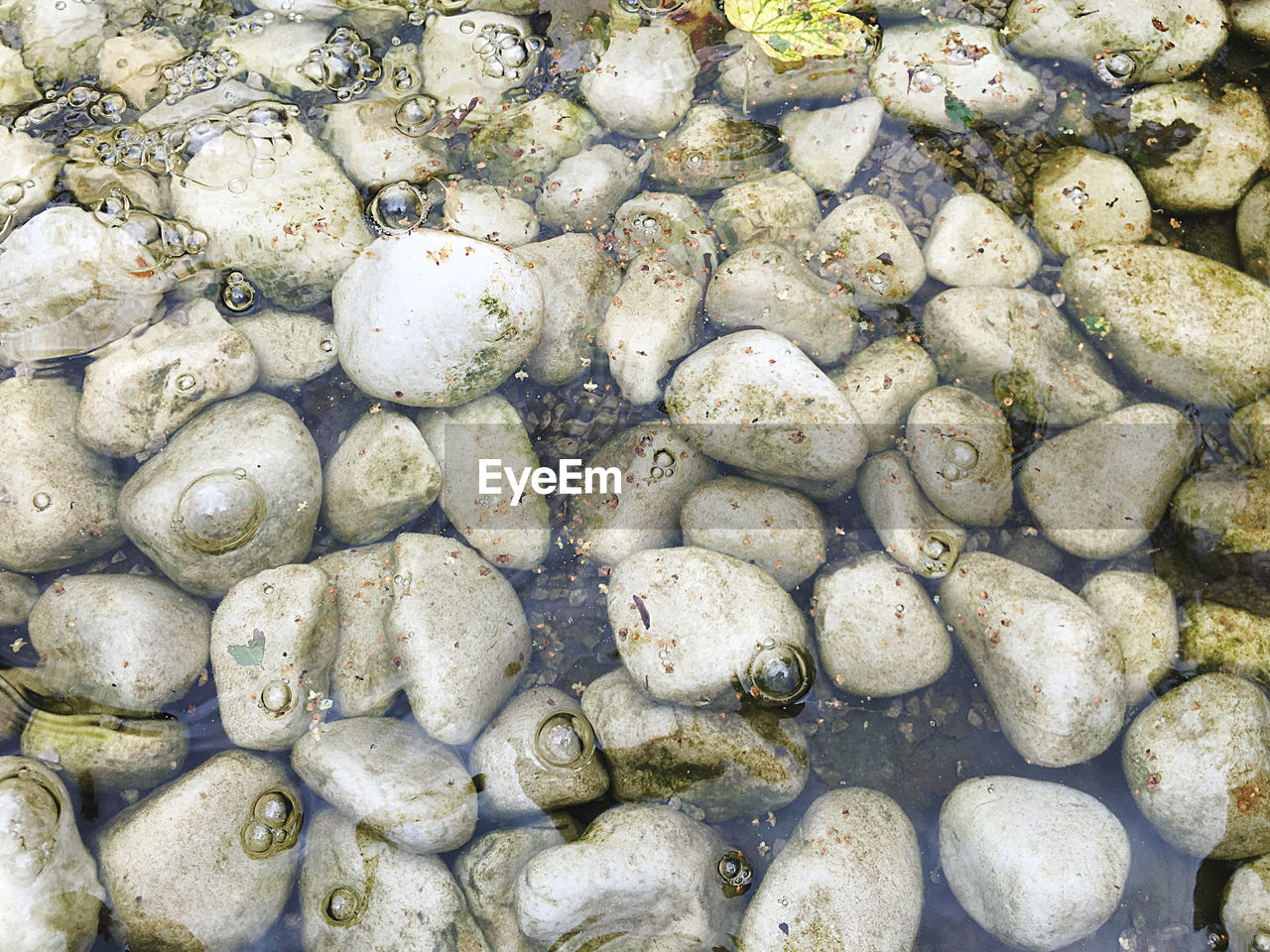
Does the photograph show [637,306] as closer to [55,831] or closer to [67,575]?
[67,575]

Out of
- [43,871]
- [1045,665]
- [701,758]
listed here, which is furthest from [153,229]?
[1045,665]

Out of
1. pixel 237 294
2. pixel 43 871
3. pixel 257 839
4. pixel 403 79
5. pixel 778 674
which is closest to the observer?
pixel 43 871

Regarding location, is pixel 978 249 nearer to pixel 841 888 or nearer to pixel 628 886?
pixel 841 888

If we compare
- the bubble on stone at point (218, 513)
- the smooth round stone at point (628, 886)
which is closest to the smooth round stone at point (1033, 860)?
the smooth round stone at point (628, 886)

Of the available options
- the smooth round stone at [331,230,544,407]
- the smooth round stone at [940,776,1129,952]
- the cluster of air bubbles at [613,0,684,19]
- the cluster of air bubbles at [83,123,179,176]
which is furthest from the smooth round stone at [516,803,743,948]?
the cluster of air bubbles at [613,0,684,19]

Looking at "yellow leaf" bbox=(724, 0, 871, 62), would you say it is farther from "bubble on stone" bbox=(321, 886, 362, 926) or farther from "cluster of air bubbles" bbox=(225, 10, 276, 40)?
"bubble on stone" bbox=(321, 886, 362, 926)

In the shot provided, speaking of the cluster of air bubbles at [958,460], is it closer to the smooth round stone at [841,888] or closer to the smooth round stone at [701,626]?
the smooth round stone at [701,626]
